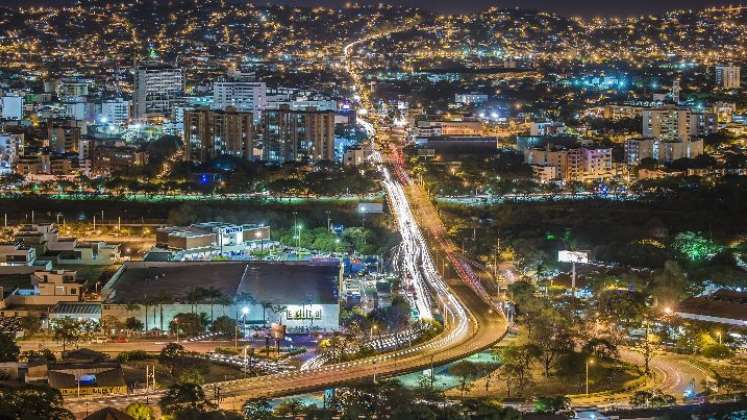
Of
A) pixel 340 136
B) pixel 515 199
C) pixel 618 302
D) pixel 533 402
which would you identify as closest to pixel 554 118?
pixel 340 136

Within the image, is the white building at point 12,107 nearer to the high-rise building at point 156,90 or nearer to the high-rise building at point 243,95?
the high-rise building at point 156,90

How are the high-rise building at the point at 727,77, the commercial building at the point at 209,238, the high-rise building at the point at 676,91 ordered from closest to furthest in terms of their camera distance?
the commercial building at the point at 209,238 < the high-rise building at the point at 676,91 < the high-rise building at the point at 727,77

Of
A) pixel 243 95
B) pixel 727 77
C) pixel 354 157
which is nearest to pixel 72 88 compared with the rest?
pixel 243 95

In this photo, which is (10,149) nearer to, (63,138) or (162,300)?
(63,138)

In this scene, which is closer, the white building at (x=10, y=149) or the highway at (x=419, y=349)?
the highway at (x=419, y=349)

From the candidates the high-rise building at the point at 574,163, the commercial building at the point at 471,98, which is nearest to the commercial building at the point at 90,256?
the high-rise building at the point at 574,163

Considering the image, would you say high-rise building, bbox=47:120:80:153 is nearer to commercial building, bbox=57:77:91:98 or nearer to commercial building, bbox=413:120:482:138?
commercial building, bbox=413:120:482:138
